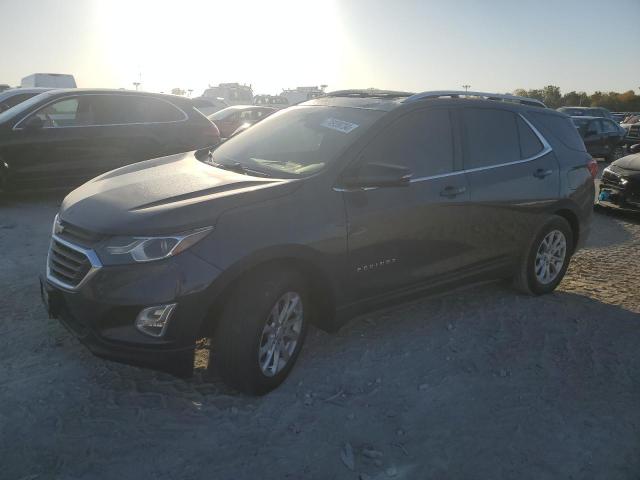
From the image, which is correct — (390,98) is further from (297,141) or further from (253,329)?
(253,329)

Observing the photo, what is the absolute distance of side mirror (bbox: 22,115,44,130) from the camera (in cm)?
753

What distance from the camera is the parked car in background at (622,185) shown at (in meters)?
8.59

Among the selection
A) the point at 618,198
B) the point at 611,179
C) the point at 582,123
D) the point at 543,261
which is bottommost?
the point at 618,198

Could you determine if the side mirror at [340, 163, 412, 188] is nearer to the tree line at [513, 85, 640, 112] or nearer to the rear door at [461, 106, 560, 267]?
the rear door at [461, 106, 560, 267]

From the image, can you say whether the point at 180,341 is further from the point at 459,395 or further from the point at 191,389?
the point at 459,395

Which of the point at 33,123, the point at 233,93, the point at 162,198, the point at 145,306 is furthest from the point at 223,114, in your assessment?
the point at 233,93

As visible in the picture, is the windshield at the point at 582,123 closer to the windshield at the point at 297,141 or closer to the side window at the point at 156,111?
the side window at the point at 156,111

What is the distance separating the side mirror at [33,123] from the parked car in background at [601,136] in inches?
602

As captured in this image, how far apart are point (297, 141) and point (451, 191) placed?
116cm

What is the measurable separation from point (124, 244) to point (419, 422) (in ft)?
6.03

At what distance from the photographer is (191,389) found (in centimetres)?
334

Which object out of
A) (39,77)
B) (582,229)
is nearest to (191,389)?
(582,229)

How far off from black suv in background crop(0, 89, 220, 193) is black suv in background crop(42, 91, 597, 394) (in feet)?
13.6

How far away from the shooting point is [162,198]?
3.14 metres
